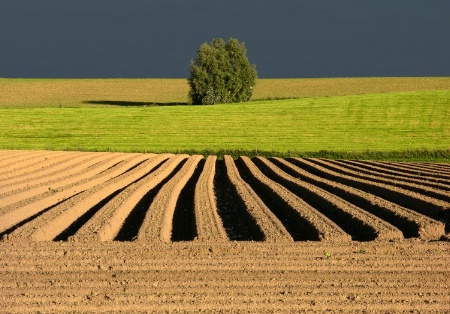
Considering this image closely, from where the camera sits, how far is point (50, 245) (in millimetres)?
9406

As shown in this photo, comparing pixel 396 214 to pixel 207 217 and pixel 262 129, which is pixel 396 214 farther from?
pixel 262 129

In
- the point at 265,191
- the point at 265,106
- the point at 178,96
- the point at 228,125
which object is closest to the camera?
the point at 265,191

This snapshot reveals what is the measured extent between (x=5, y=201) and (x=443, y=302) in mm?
9612

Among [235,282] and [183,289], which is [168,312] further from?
[235,282]

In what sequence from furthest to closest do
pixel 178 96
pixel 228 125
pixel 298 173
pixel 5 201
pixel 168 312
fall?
pixel 178 96 → pixel 228 125 → pixel 298 173 → pixel 5 201 → pixel 168 312

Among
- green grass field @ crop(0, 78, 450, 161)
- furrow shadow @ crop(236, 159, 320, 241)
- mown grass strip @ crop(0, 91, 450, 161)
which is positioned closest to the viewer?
furrow shadow @ crop(236, 159, 320, 241)

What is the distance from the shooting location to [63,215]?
11.7 m

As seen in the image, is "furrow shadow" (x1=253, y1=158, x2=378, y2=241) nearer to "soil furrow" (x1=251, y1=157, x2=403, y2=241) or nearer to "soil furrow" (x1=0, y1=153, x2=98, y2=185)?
"soil furrow" (x1=251, y1=157, x2=403, y2=241)

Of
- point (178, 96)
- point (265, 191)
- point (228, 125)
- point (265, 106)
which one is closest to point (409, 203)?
point (265, 191)

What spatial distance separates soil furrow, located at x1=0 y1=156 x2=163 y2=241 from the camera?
1027 cm
